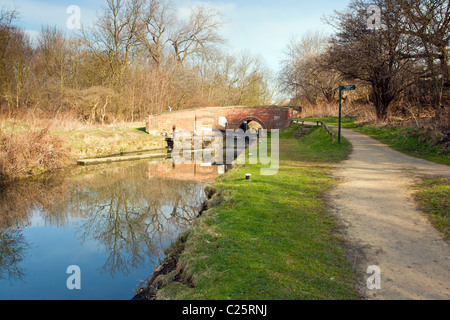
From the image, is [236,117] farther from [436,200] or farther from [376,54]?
[436,200]

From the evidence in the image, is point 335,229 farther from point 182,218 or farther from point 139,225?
point 139,225

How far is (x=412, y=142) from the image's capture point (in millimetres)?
12797

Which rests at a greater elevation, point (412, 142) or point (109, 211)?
point (412, 142)

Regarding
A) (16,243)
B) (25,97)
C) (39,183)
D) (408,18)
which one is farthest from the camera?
(25,97)

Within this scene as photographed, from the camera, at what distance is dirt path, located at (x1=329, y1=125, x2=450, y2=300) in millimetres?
3531

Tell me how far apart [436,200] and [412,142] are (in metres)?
7.60

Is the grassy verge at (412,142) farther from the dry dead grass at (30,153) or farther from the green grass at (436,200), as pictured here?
the dry dead grass at (30,153)

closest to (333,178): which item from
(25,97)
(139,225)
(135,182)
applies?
(139,225)

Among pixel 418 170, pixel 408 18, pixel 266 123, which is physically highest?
pixel 408 18

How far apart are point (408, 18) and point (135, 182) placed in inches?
613

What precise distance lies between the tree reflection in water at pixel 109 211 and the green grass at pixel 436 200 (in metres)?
4.91

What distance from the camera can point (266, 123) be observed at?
29078 millimetres

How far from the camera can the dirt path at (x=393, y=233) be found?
3.53 meters

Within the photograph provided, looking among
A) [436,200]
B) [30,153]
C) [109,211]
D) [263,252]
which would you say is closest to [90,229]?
[109,211]
